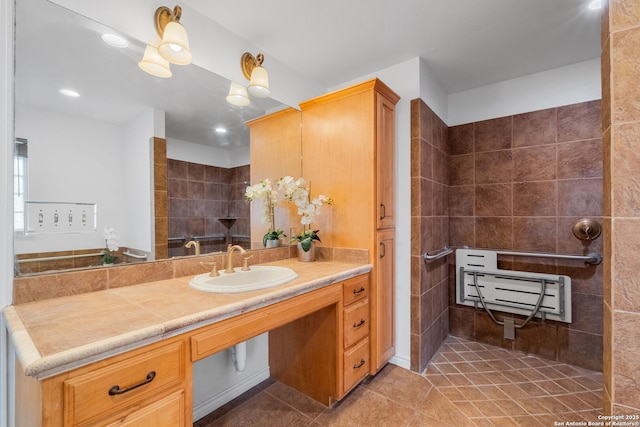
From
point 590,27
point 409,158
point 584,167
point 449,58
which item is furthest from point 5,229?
point 584,167

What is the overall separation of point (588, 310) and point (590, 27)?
1.98 m

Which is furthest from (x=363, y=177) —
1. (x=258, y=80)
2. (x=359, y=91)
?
(x=258, y=80)

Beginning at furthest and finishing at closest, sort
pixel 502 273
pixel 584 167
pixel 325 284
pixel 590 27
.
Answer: pixel 502 273
pixel 584 167
pixel 590 27
pixel 325 284

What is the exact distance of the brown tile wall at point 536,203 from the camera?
2.14 meters

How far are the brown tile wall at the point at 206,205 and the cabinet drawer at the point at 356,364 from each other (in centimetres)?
99

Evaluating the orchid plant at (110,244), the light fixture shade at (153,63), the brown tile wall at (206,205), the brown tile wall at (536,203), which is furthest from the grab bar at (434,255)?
the light fixture shade at (153,63)

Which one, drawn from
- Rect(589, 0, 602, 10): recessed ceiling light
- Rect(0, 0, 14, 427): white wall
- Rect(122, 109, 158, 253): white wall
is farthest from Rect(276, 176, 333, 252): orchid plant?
Rect(589, 0, 602, 10): recessed ceiling light

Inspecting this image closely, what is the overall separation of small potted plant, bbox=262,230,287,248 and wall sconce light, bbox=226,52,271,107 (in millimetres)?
931

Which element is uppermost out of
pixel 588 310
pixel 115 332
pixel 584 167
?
pixel 584 167

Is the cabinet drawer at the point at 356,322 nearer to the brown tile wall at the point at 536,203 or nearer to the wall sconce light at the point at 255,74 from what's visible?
the brown tile wall at the point at 536,203

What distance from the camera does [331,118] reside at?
6.93ft

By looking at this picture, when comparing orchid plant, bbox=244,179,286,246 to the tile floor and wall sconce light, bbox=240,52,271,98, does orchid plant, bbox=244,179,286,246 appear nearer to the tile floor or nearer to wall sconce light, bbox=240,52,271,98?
wall sconce light, bbox=240,52,271,98

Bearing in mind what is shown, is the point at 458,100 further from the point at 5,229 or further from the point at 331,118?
the point at 5,229

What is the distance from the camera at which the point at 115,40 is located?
1.32 m
